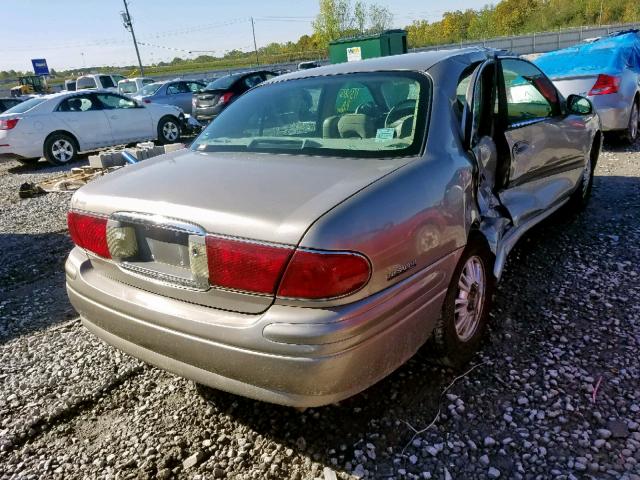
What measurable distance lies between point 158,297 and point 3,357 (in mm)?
1740

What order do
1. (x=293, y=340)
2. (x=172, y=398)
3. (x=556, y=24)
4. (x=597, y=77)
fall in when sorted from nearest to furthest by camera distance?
(x=293, y=340), (x=172, y=398), (x=597, y=77), (x=556, y=24)

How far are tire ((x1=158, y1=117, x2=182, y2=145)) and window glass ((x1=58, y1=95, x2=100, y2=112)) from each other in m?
1.71

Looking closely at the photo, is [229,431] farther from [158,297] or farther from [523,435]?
[523,435]

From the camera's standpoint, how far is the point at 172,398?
8.91ft

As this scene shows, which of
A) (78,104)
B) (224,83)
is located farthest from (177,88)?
(78,104)

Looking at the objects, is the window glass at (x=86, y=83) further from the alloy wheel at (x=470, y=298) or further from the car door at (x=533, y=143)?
the alloy wheel at (x=470, y=298)

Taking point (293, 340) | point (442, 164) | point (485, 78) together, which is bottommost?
point (293, 340)

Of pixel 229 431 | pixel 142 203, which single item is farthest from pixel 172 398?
pixel 142 203

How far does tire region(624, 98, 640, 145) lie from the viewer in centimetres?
757

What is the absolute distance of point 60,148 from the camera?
11.1 meters

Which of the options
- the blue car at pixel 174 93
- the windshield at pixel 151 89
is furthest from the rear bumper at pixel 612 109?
the windshield at pixel 151 89

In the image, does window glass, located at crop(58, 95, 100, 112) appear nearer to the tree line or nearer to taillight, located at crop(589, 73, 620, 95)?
taillight, located at crop(589, 73, 620, 95)

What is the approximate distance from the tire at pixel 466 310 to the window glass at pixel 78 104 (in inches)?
422

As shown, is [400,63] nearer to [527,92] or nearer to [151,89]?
[527,92]
